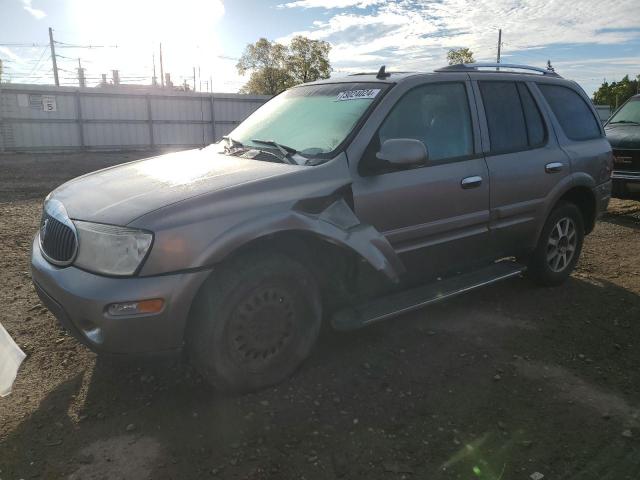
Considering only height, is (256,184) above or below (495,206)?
above

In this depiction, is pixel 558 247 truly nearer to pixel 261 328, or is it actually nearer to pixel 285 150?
pixel 285 150

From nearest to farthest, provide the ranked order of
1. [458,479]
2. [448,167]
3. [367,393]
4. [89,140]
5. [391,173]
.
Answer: [458,479] → [367,393] → [391,173] → [448,167] → [89,140]

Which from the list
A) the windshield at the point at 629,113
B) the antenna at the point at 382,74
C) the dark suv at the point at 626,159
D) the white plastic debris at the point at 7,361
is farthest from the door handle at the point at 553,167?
the windshield at the point at 629,113

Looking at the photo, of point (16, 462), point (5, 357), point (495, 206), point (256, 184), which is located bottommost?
point (16, 462)

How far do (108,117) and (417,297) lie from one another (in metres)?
20.6

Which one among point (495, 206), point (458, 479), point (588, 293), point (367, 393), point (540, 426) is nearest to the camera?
point (458, 479)

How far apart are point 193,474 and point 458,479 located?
122cm

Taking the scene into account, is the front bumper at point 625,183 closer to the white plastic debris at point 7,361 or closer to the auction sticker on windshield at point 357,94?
the auction sticker on windshield at point 357,94

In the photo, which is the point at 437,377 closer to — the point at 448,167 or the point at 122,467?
the point at 448,167

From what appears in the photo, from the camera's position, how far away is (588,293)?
4824 mm

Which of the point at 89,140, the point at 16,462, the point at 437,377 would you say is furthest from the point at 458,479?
the point at 89,140

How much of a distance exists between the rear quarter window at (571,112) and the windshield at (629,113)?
15.9 ft

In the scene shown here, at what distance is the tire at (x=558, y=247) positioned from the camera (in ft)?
15.4

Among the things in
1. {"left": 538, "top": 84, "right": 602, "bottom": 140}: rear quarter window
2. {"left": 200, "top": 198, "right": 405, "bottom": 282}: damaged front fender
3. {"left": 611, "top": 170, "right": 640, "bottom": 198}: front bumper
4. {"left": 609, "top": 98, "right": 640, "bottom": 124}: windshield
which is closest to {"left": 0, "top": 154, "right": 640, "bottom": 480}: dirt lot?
{"left": 200, "top": 198, "right": 405, "bottom": 282}: damaged front fender
